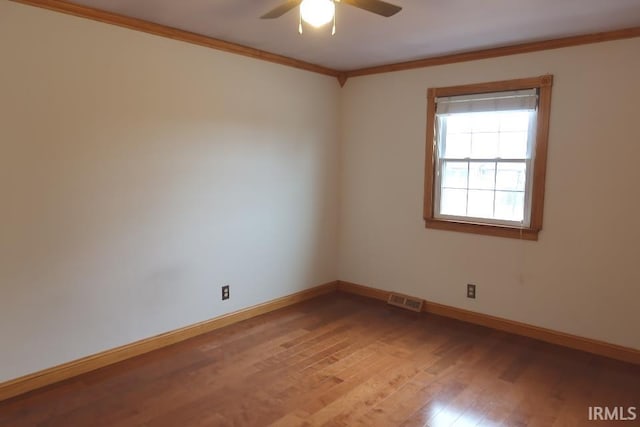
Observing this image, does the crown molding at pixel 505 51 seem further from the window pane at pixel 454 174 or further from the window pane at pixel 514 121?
the window pane at pixel 454 174

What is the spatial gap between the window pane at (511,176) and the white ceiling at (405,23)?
98cm

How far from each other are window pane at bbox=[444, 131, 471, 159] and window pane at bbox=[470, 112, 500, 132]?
105 millimetres

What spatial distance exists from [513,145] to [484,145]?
0.81 feet

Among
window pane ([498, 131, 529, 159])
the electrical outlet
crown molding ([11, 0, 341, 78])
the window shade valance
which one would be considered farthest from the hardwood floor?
crown molding ([11, 0, 341, 78])

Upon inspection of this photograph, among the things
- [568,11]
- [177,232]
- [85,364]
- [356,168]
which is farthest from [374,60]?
[85,364]

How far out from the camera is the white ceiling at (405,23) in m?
2.73

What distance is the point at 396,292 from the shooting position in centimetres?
454

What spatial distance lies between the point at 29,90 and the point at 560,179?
3.74 meters

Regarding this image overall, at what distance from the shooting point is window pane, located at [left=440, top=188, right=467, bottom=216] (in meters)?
4.04

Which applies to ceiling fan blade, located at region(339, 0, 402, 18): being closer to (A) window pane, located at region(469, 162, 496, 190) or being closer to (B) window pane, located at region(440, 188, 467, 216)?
(A) window pane, located at region(469, 162, 496, 190)

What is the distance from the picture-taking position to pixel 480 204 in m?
3.93

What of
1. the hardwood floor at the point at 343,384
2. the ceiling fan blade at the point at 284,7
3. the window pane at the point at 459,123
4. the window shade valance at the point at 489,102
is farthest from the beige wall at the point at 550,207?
the ceiling fan blade at the point at 284,7

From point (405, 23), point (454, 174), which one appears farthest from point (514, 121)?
point (405, 23)

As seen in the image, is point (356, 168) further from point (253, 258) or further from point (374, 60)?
point (253, 258)
